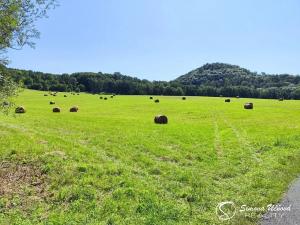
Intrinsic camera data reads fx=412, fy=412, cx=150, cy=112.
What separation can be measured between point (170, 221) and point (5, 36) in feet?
36.8

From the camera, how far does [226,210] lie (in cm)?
1448

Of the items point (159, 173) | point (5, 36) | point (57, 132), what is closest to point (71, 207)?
point (159, 173)

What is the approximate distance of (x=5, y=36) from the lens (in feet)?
60.6

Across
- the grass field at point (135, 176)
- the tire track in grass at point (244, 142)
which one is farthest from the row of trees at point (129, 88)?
the grass field at point (135, 176)

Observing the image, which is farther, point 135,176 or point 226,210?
point 135,176

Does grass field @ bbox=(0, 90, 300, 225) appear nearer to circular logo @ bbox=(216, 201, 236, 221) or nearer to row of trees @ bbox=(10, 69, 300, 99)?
circular logo @ bbox=(216, 201, 236, 221)

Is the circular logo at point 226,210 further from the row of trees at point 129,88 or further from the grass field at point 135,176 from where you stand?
the row of trees at point 129,88

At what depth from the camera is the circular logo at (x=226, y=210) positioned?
45.3 ft

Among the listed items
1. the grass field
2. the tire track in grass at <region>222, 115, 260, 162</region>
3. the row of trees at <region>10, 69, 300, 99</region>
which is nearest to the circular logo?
the grass field

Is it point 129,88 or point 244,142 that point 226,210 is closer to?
point 244,142

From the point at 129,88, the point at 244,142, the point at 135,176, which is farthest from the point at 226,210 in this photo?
the point at 129,88

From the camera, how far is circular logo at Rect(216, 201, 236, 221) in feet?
45.3

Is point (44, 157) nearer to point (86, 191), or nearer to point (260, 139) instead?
point (86, 191)

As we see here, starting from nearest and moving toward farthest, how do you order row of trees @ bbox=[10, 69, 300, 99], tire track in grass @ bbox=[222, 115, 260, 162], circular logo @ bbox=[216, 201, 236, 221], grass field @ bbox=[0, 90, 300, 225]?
circular logo @ bbox=[216, 201, 236, 221] → grass field @ bbox=[0, 90, 300, 225] → tire track in grass @ bbox=[222, 115, 260, 162] → row of trees @ bbox=[10, 69, 300, 99]
